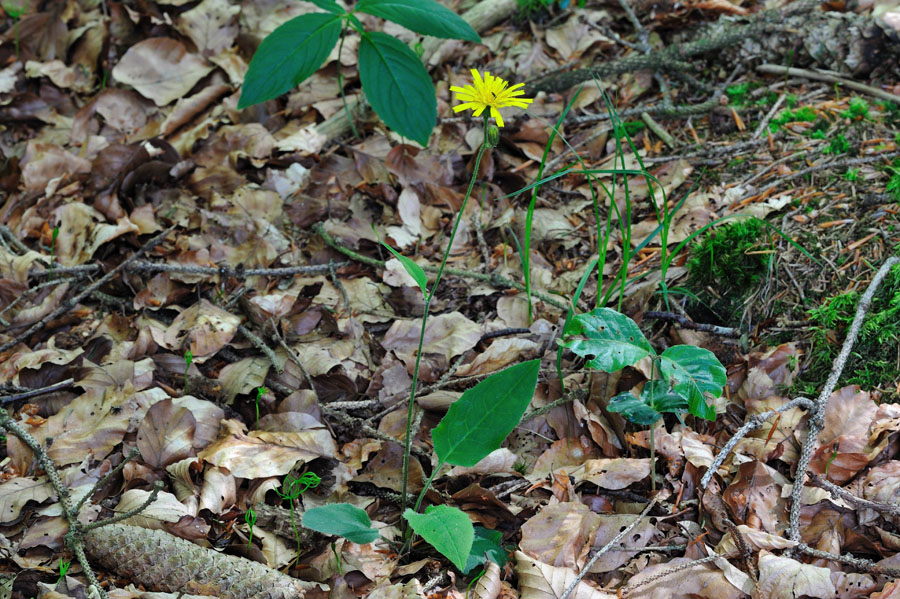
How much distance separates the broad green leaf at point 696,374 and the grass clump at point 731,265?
601 mm

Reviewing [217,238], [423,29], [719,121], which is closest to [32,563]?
[217,238]

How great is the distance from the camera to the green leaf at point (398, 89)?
2.44m

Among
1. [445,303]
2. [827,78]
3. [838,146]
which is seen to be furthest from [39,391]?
[827,78]

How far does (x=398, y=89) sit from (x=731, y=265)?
136 centimetres

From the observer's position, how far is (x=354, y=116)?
10.6 feet

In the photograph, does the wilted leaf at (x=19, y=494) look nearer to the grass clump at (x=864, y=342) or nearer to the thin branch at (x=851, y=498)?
the thin branch at (x=851, y=498)

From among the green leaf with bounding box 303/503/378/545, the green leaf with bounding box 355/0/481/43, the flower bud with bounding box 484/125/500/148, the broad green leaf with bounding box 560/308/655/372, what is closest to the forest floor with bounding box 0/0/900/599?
the green leaf with bounding box 303/503/378/545

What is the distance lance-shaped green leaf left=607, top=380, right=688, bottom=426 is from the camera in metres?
1.68

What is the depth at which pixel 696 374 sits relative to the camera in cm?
162

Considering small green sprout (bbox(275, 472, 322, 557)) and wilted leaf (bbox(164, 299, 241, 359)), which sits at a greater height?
wilted leaf (bbox(164, 299, 241, 359))

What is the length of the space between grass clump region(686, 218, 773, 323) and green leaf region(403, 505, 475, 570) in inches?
47.1

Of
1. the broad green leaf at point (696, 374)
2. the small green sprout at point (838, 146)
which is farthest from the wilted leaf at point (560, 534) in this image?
the small green sprout at point (838, 146)

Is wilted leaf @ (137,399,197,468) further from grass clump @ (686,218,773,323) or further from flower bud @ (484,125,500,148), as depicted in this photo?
grass clump @ (686,218,773,323)

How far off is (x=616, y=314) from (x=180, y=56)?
115 inches
